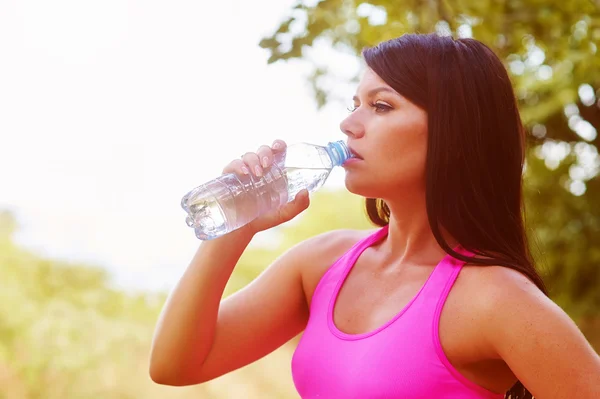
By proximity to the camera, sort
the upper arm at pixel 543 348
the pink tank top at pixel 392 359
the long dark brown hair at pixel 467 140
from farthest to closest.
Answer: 1. the long dark brown hair at pixel 467 140
2. the pink tank top at pixel 392 359
3. the upper arm at pixel 543 348

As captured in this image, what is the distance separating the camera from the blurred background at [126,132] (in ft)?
8.25

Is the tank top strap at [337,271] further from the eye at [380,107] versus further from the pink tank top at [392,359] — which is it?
the eye at [380,107]

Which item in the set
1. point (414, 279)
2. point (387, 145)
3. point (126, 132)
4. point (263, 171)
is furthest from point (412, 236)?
point (126, 132)

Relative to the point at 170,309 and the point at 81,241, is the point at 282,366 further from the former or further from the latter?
the point at 170,309

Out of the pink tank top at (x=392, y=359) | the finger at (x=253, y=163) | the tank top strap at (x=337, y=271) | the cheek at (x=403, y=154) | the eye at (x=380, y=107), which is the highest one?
the eye at (x=380, y=107)

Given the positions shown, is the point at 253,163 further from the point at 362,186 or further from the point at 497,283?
the point at 497,283

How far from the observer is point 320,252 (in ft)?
4.66

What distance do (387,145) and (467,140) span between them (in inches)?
5.6

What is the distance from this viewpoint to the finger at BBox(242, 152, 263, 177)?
123cm

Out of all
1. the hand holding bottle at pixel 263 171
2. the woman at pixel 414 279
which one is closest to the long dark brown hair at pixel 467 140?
the woman at pixel 414 279

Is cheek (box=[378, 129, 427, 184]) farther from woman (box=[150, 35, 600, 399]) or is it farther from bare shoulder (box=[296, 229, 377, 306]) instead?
bare shoulder (box=[296, 229, 377, 306])

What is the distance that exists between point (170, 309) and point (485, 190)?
0.64 m

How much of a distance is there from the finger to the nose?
6.6 inches

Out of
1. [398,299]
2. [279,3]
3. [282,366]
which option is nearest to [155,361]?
[398,299]
